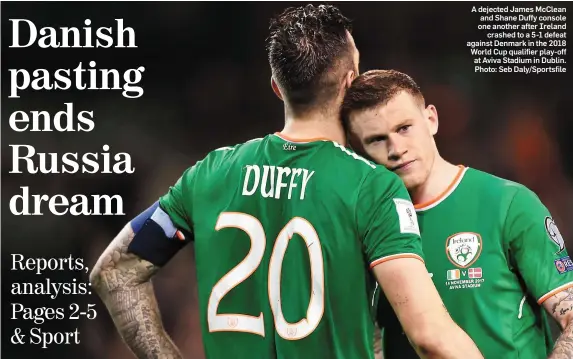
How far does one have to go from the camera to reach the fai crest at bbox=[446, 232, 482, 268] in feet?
9.02

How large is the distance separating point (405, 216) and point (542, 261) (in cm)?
59

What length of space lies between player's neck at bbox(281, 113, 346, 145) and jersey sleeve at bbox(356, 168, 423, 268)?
23 cm

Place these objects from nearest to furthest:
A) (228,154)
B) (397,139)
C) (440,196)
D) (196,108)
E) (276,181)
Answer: (276,181), (228,154), (397,139), (440,196), (196,108)

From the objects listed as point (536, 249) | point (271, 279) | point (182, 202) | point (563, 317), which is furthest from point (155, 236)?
point (563, 317)

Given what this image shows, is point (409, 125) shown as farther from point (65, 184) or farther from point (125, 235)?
point (65, 184)

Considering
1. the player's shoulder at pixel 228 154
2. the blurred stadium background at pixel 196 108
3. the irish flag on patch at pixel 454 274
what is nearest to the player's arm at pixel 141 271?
the player's shoulder at pixel 228 154

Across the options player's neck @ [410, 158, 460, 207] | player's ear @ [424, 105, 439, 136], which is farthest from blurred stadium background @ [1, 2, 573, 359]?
player's neck @ [410, 158, 460, 207]

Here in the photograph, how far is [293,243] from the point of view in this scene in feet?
7.89

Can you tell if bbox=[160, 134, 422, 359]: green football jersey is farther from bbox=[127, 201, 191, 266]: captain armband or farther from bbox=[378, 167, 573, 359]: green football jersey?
bbox=[378, 167, 573, 359]: green football jersey

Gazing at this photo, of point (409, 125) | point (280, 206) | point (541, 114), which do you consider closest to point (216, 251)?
point (280, 206)

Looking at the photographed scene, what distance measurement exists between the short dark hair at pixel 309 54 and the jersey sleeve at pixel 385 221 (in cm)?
33

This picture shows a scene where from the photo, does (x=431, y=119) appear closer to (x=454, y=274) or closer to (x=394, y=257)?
(x=454, y=274)

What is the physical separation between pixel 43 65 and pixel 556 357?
280 centimetres

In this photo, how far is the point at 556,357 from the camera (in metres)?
2.57
